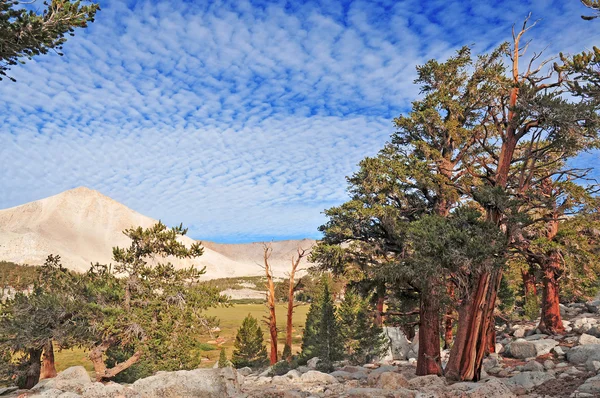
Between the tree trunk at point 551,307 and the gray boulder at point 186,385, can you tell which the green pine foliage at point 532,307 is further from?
the gray boulder at point 186,385

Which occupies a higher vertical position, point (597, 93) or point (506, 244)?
point (597, 93)

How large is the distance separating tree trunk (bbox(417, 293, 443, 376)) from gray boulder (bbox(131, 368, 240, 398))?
655 centimetres

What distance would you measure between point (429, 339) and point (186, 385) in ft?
26.5

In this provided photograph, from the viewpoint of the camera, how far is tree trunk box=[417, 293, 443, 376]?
13.4 metres

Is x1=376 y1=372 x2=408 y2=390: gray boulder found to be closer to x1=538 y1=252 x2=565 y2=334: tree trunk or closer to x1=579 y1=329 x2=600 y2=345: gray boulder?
x1=579 y1=329 x2=600 y2=345: gray boulder

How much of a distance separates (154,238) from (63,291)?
529cm

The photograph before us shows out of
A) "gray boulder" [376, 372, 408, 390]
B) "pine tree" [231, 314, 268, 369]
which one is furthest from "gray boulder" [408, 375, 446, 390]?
"pine tree" [231, 314, 268, 369]

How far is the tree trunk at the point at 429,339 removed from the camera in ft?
43.8

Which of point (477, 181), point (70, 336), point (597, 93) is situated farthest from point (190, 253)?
point (597, 93)

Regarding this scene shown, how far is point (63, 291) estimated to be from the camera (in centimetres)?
1883

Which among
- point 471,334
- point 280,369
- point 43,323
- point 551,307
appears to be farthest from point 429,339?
point 43,323

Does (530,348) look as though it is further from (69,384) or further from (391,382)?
(69,384)

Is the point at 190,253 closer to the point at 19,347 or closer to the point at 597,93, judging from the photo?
the point at 19,347

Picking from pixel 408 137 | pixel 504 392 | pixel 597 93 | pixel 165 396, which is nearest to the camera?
pixel 504 392
